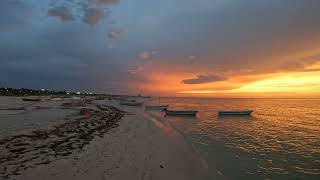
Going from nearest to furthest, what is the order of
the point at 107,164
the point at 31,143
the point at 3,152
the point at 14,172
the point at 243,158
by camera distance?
the point at 14,172 < the point at 107,164 < the point at 3,152 < the point at 31,143 < the point at 243,158

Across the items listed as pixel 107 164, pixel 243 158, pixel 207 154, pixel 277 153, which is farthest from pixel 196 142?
pixel 107 164

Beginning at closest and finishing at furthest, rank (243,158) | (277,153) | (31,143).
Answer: (31,143)
(243,158)
(277,153)

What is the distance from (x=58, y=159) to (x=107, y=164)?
267 cm

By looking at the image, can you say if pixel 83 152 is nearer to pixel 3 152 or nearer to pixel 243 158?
pixel 3 152

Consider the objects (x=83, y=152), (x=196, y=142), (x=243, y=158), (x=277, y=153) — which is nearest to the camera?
(x=83, y=152)

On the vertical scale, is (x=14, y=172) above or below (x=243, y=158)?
above

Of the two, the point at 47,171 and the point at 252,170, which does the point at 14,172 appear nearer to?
the point at 47,171

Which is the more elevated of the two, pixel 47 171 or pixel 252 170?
pixel 47 171

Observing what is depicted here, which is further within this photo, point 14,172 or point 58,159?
point 58,159

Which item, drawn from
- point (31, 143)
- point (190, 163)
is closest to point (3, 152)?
A: point (31, 143)

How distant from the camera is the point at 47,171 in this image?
9008 mm

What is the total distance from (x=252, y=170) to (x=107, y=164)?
8867 millimetres

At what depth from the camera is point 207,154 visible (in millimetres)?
15586

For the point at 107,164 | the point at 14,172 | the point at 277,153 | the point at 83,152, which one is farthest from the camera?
the point at 277,153
